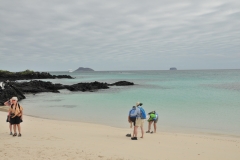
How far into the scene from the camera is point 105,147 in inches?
308

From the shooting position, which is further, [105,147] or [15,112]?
[15,112]

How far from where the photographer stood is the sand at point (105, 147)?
6.78 m

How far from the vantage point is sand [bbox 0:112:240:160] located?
678 cm

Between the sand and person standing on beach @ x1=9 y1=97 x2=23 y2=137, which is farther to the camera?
person standing on beach @ x1=9 y1=97 x2=23 y2=137

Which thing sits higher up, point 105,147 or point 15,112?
point 15,112

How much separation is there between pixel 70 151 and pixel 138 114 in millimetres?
3159

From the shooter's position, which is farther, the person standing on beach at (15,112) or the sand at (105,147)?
the person standing on beach at (15,112)

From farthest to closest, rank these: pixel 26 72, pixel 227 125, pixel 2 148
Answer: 1. pixel 26 72
2. pixel 227 125
3. pixel 2 148

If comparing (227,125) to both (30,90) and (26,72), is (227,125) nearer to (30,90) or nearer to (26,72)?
(30,90)

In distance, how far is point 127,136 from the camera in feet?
32.0

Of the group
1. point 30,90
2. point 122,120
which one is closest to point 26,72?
point 30,90

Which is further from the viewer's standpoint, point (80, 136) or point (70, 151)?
point (80, 136)

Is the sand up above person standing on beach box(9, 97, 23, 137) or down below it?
below

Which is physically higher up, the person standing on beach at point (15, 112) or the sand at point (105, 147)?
the person standing on beach at point (15, 112)
